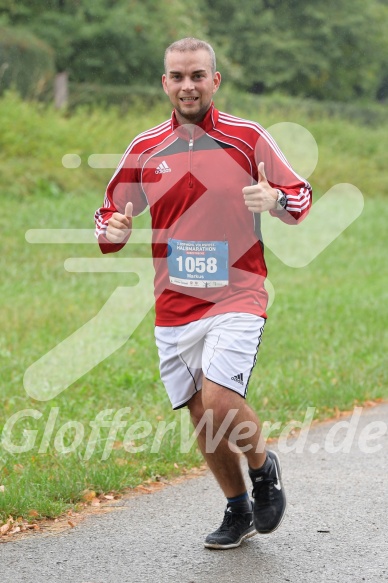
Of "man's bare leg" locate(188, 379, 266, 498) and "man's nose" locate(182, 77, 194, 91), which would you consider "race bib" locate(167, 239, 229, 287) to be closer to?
"man's bare leg" locate(188, 379, 266, 498)

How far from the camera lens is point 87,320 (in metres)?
11.5

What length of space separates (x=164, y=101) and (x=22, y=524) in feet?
71.9

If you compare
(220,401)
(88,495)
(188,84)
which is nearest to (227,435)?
(220,401)

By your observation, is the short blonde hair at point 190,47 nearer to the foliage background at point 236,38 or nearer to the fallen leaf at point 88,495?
the fallen leaf at point 88,495

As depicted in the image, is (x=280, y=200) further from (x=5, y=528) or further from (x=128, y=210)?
(x=5, y=528)

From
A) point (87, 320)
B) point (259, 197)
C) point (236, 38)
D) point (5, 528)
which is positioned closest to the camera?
point (259, 197)

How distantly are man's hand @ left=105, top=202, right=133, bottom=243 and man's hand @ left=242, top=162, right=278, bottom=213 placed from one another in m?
0.65

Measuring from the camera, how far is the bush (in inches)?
856

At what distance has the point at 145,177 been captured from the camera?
17.0 ft

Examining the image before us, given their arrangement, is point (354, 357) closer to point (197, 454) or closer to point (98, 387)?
point (98, 387)

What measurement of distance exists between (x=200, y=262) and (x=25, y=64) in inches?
723

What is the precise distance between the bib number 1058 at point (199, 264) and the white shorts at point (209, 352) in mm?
232

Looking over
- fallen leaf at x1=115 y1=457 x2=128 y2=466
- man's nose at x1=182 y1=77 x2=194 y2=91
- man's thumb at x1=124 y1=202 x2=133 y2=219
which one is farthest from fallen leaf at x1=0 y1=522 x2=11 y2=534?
man's nose at x1=182 y1=77 x2=194 y2=91

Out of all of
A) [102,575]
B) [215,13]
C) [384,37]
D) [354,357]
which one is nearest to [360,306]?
[354,357]
